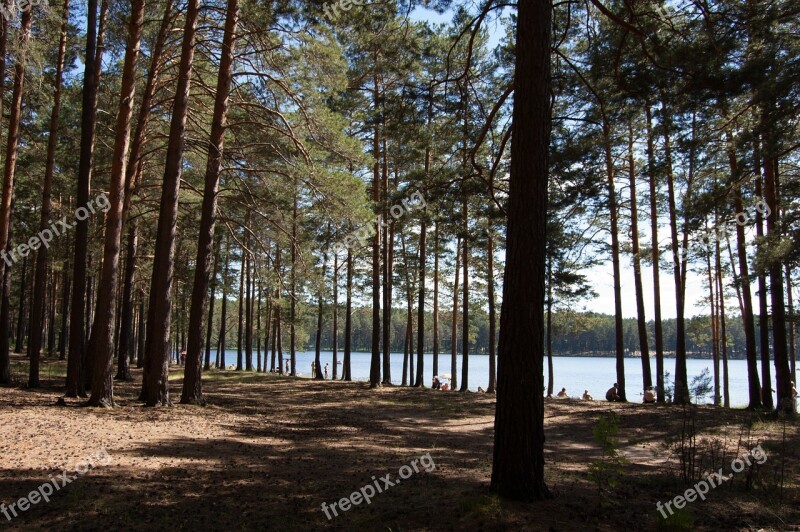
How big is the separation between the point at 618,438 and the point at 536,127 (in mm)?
7120

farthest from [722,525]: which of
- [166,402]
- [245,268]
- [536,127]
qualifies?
[245,268]

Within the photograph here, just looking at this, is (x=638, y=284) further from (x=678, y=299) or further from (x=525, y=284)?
(x=525, y=284)

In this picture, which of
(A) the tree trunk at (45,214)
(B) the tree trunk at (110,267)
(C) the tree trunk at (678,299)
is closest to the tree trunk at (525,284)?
(B) the tree trunk at (110,267)

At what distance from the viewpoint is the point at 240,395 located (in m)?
15.3

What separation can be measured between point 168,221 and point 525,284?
826 cm

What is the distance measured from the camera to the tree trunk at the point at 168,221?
→ 33.1 ft

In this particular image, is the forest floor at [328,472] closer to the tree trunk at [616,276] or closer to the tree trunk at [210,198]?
the tree trunk at [210,198]

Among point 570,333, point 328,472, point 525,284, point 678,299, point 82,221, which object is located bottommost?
point 328,472

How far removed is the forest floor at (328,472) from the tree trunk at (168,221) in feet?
2.56

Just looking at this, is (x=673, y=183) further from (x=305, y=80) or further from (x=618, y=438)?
(x=305, y=80)

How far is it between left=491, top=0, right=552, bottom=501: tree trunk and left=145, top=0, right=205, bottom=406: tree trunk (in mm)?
7809

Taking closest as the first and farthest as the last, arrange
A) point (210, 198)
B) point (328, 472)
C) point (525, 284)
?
1. point (525, 284)
2. point (328, 472)
3. point (210, 198)

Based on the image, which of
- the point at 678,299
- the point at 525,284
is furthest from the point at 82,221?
the point at 678,299

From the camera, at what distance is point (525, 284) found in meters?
4.38
